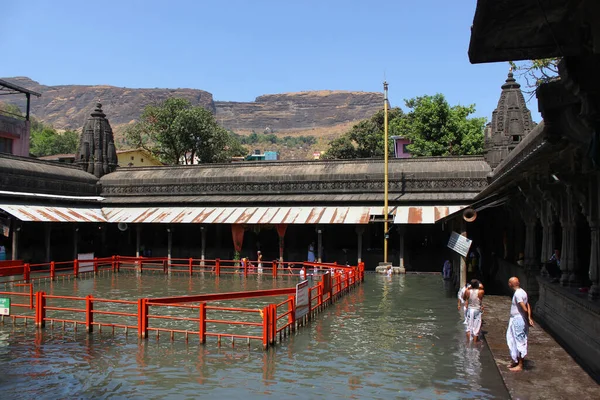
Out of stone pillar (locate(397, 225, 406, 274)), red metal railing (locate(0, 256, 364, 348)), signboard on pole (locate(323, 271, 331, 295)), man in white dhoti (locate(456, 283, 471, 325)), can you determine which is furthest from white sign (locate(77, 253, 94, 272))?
man in white dhoti (locate(456, 283, 471, 325))

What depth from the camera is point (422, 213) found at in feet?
89.1

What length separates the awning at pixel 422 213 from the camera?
85.1 ft

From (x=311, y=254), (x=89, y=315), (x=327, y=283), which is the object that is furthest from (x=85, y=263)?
(x=327, y=283)

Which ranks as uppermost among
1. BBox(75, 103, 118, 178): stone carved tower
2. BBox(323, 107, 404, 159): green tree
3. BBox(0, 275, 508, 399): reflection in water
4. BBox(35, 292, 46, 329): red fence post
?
BBox(323, 107, 404, 159): green tree

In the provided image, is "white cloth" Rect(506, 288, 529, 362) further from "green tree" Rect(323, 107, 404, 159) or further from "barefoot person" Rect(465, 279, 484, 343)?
"green tree" Rect(323, 107, 404, 159)

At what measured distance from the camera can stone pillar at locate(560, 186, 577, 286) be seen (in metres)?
11.5

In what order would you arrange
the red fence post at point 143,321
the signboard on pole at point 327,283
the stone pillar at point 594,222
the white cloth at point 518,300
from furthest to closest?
the signboard on pole at point 327,283, the red fence post at point 143,321, the stone pillar at point 594,222, the white cloth at point 518,300

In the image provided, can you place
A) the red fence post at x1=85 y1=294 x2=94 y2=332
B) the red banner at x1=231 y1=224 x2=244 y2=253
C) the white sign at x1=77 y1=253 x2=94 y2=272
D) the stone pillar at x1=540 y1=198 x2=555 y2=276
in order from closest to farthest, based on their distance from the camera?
the red fence post at x1=85 y1=294 x2=94 y2=332 < the stone pillar at x1=540 y1=198 x2=555 y2=276 < the white sign at x1=77 y1=253 x2=94 y2=272 < the red banner at x1=231 y1=224 x2=244 y2=253

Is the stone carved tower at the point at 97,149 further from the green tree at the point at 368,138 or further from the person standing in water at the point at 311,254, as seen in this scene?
the green tree at the point at 368,138

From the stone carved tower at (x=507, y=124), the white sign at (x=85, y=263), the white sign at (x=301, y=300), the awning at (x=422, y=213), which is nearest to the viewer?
the white sign at (x=301, y=300)

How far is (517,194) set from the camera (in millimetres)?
16172

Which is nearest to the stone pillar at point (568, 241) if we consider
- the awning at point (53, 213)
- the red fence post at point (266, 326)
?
the red fence post at point (266, 326)

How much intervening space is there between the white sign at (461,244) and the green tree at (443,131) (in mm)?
29732

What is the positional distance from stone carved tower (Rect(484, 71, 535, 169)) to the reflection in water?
1556cm
